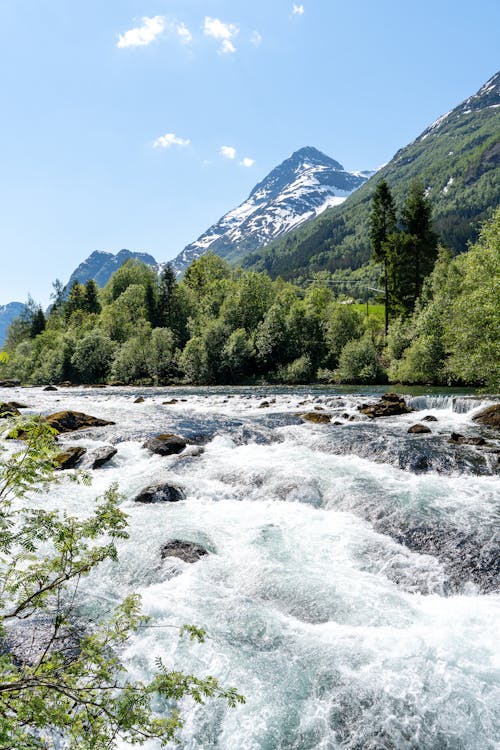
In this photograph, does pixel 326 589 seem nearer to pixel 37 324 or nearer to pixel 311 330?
pixel 311 330

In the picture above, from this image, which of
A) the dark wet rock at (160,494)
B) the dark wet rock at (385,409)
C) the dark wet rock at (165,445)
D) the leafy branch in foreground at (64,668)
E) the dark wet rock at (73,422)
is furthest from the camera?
the dark wet rock at (385,409)

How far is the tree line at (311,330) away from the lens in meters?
34.9

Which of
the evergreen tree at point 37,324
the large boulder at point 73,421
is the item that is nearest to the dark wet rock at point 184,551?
the large boulder at point 73,421

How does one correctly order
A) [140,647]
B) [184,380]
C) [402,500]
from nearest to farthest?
[140,647]
[402,500]
[184,380]

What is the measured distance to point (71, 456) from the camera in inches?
790

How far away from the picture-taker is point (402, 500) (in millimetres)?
14016

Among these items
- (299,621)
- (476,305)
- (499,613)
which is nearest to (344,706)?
(299,621)

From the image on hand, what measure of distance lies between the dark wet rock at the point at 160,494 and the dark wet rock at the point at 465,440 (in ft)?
42.2

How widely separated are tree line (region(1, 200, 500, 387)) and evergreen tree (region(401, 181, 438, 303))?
0.15 meters

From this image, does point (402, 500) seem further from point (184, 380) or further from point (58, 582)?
point (184, 380)

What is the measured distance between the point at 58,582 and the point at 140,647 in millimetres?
4828

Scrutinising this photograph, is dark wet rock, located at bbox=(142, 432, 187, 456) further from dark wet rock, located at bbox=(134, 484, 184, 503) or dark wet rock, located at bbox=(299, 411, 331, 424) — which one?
dark wet rock, located at bbox=(299, 411, 331, 424)

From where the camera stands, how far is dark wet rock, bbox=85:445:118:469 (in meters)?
19.9

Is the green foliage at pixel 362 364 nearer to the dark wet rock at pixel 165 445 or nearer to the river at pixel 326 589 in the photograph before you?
the river at pixel 326 589
